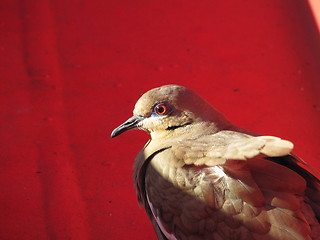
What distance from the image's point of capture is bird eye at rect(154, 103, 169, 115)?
234 cm

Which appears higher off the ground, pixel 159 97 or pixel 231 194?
pixel 159 97

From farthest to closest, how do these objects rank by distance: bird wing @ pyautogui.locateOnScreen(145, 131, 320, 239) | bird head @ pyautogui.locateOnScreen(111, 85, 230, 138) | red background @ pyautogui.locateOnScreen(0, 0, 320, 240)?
red background @ pyautogui.locateOnScreen(0, 0, 320, 240)
bird head @ pyautogui.locateOnScreen(111, 85, 230, 138)
bird wing @ pyautogui.locateOnScreen(145, 131, 320, 239)

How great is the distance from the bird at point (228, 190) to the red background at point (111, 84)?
733 mm

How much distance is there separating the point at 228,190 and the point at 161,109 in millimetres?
637

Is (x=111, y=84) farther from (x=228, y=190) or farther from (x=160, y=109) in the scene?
(x=228, y=190)

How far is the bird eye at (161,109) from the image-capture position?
92.0 inches

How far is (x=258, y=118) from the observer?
3.23m

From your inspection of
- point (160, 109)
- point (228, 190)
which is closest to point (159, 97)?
point (160, 109)

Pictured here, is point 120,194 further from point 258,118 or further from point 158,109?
point 258,118

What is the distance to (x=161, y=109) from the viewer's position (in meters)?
2.35

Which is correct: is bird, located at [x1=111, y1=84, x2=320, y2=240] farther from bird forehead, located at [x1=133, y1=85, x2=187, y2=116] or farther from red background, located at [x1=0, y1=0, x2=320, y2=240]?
red background, located at [x1=0, y1=0, x2=320, y2=240]

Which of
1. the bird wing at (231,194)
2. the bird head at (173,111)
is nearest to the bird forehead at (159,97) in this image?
the bird head at (173,111)

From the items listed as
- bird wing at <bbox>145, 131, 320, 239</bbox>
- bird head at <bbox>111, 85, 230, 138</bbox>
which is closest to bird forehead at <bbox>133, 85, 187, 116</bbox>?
bird head at <bbox>111, 85, 230, 138</bbox>

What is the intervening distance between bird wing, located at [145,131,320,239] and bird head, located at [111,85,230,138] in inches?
12.7
